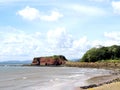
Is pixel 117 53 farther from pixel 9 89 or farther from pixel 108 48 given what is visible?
pixel 9 89

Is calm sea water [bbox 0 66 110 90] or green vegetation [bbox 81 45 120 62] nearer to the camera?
calm sea water [bbox 0 66 110 90]

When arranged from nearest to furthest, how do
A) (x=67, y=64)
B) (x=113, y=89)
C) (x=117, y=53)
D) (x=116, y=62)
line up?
1. (x=113, y=89)
2. (x=116, y=62)
3. (x=117, y=53)
4. (x=67, y=64)

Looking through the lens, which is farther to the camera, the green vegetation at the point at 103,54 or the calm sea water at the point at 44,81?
the green vegetation at the point at 103,54

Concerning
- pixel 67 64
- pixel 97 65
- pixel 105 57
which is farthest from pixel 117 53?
pixel 67 64

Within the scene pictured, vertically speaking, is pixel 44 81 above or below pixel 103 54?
below

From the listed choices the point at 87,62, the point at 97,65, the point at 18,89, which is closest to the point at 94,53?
the point at 87,62

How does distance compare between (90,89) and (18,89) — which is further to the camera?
(18,89)

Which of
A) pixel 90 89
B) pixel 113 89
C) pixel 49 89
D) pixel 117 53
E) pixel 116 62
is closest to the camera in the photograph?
pixel 113 89

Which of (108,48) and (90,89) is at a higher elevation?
(108,48)

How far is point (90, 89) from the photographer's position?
42.3 m

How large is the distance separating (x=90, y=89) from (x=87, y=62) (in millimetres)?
128908

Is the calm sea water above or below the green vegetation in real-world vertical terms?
below

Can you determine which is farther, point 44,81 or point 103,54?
point 103,54

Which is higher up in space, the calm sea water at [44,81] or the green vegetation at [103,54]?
the green vegetation at [103,54]
